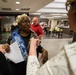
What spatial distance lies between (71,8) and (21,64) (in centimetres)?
204

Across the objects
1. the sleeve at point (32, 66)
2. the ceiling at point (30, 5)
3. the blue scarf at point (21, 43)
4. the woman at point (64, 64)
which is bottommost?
the blue scarf at point (21, 43)

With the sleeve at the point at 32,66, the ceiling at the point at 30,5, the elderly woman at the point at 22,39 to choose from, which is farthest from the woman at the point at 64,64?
the ceiling at the point at 30,5

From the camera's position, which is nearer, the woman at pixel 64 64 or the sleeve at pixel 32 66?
the woman at pixel 64 64

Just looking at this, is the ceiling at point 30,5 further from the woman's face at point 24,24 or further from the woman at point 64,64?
the woman at point 64,64

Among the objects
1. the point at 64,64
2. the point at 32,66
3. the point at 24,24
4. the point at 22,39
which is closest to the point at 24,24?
the point at 24,24

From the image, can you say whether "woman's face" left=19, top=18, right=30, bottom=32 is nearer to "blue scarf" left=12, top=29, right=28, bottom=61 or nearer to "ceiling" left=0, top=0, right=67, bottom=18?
"blue scarf" left=12, top=29, right=28, bottom=61

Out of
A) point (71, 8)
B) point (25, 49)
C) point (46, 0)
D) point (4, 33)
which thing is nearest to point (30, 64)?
point (71, 8)

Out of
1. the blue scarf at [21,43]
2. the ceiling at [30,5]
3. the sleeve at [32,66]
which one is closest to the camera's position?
the sleeve at [32,66]

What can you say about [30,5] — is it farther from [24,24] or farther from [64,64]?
[64,64]

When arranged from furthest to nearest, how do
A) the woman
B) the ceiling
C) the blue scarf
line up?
the ceiling < the blue scarf < the woman

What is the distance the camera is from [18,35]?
8.68ft

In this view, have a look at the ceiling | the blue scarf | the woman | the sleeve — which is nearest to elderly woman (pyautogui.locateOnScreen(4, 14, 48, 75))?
the blue scarf

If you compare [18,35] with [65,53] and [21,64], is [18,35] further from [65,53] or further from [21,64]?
[65,53]

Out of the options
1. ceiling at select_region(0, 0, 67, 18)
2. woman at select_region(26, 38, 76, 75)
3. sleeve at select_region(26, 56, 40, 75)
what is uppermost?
ceiling at select_region(0, 0, 67, 18)
